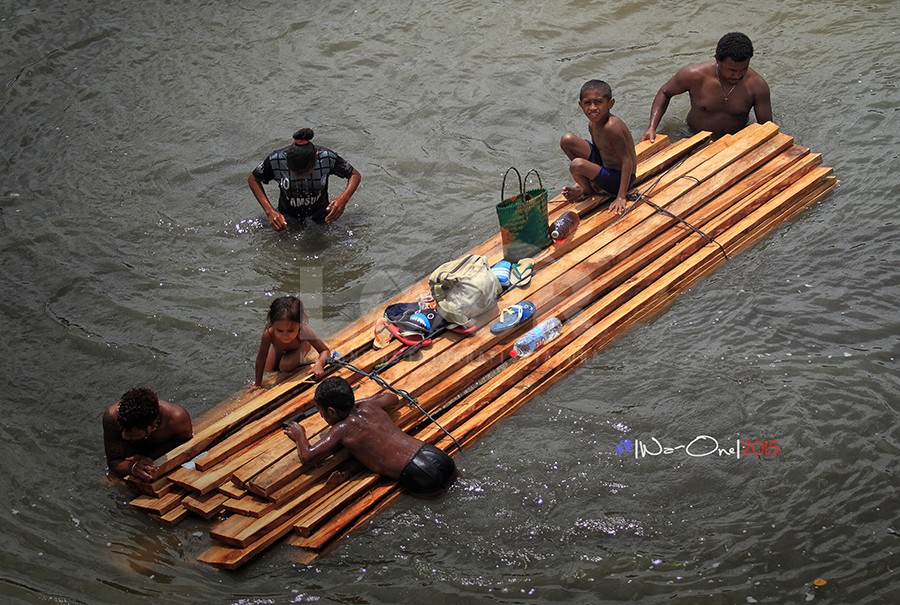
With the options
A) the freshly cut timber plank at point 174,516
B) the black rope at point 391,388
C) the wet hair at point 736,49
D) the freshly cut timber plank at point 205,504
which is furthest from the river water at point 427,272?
the wet hair at point 736,49

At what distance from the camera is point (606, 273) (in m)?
7.09

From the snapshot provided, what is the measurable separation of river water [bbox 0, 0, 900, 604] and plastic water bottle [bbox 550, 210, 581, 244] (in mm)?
879

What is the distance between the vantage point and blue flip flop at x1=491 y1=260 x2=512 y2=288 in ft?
22.5

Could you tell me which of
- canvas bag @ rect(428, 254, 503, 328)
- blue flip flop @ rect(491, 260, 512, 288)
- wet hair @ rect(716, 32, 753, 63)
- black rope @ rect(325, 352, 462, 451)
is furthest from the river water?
wet hair @ rect(716, 32, 753, 63)

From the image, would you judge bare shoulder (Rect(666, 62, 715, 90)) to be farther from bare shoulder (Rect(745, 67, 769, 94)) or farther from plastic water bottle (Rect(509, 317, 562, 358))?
plastic water bottle (Rect(509, 317, 562, 358))

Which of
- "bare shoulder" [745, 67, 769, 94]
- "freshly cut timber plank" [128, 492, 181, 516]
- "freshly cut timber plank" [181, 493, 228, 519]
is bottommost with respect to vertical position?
"freshly cut timber plank" [181, 493, 228, 519]

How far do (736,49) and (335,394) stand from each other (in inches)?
183

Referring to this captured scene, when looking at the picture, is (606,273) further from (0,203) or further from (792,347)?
(0,203)

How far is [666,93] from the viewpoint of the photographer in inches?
342

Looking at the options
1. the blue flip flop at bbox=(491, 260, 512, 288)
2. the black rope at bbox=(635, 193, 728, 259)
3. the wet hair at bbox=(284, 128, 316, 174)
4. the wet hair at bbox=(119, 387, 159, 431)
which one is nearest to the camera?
the wet hair at bbox=(119, 387, 159, 431)

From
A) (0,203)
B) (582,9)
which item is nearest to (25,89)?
(0,203)

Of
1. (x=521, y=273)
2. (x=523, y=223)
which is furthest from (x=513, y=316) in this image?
(x=523, y=223)

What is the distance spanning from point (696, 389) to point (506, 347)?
1225mm

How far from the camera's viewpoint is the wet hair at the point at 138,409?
18.6ft
